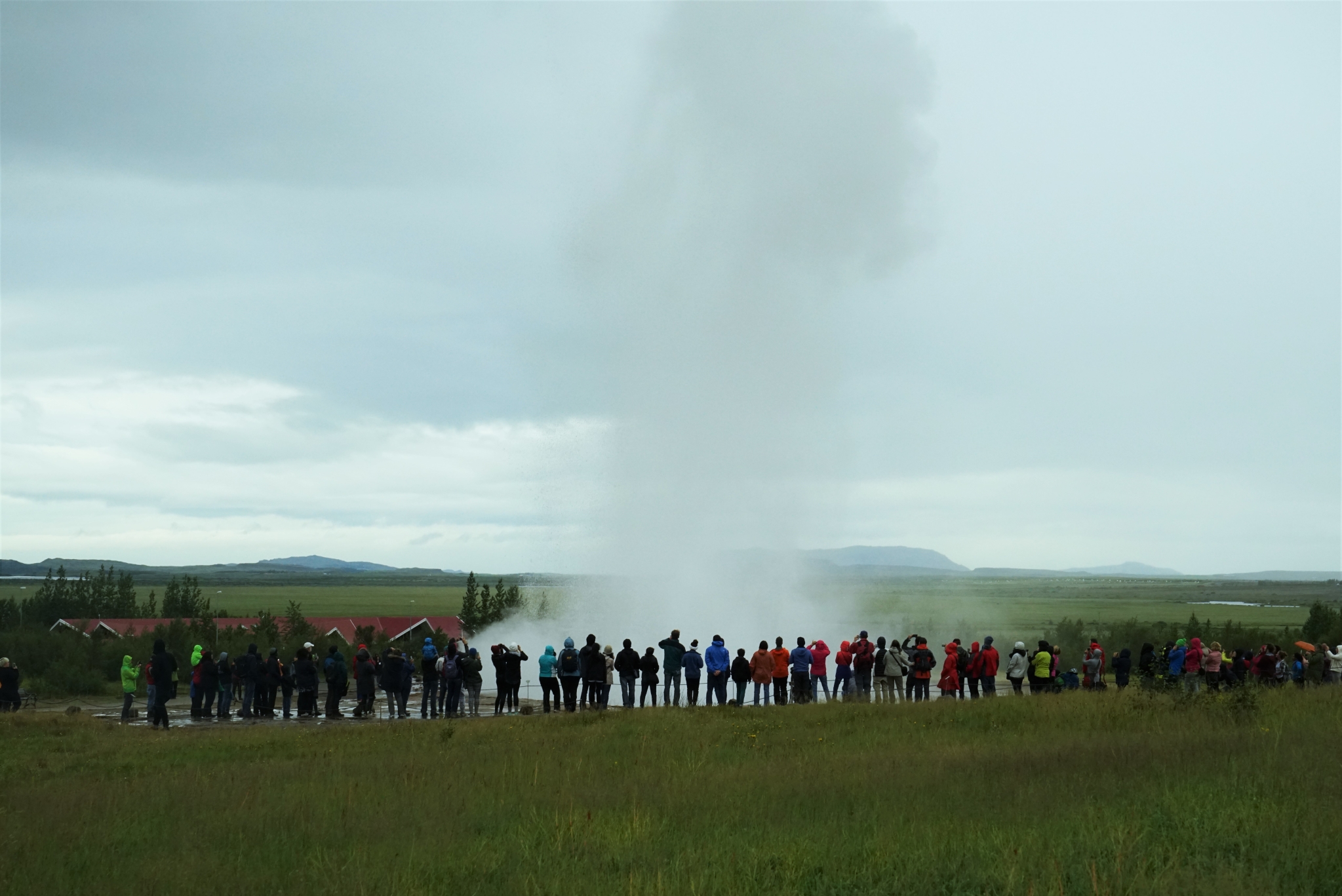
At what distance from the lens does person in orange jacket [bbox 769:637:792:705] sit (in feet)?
83.6

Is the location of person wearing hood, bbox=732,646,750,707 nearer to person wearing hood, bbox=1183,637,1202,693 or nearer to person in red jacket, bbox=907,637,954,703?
person in red jacket, bbox=907,637,954,703

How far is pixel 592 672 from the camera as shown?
24438mm

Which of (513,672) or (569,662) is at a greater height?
(569,662)

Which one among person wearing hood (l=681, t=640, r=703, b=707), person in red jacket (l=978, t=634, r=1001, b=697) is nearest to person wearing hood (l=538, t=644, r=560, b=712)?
person wearing hood (l=681, t=640, r=703, b=707)

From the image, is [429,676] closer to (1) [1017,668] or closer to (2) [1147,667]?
(1) [1017,668]

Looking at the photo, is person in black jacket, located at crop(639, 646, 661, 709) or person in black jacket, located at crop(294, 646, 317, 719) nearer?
person in black jacket, located at crop(294, 646, 317, 719)

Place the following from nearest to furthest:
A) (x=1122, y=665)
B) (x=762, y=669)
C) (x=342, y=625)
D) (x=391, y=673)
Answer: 1. (x=391, y=673)
2. (x=762, y=669)
3. (x=1122, y=665)
4. (x=342, y=625)

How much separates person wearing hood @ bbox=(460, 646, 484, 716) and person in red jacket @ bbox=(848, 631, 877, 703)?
792cm

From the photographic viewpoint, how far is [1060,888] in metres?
9.16

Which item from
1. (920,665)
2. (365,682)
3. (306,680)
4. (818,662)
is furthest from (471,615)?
(920,665)

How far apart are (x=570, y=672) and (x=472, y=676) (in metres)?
2.00

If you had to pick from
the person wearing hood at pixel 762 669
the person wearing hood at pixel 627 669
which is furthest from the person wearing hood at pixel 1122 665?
the person wearing hood at pixel 627 669

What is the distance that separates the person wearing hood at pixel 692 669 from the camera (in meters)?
25.1

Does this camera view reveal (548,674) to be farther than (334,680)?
Yes
